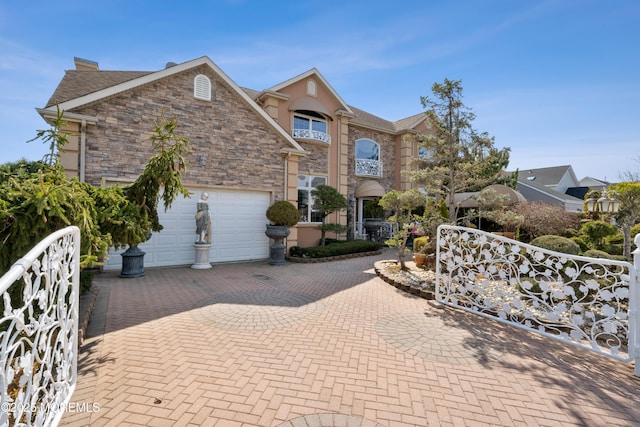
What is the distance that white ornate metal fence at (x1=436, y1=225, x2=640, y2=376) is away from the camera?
13.1ft

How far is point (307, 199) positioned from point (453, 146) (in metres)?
8.28

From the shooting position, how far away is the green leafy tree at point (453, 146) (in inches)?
295

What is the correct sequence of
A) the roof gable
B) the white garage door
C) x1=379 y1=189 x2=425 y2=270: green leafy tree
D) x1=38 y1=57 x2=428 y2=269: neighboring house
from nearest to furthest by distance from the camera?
x1=379 y1=189 x2=425 y2=270: green leafy tree → x1=38 y1=57 x2=428 y2=269: neighboring house → the white garage door → the roof gable

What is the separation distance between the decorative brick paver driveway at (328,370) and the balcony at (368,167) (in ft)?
39.3

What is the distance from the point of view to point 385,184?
61.1 feet

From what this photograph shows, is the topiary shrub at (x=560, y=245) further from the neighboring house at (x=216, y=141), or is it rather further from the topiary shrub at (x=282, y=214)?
the topiary shrub at (x=282, y=214)

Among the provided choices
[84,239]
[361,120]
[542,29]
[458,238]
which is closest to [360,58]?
[542,29]

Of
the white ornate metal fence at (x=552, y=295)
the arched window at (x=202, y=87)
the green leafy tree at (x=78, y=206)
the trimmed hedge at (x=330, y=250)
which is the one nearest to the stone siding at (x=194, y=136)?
the arched window at (x=202, y=87)

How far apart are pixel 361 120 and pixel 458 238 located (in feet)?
42.7

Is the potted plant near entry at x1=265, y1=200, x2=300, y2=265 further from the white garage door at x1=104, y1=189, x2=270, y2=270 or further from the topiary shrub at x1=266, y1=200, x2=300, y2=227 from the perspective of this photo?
the white garage door at x1=104, y1=189, x2=270, y2=270

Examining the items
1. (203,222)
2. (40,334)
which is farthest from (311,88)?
(40,334)

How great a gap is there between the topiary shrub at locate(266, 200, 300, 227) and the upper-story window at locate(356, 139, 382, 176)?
7332 millimetres

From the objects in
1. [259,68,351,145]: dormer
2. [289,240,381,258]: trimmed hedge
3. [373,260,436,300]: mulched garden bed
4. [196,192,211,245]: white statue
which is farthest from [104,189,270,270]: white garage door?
[373,260,436,300]: mulched garden bed

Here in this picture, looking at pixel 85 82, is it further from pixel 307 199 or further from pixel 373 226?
pixel 373 226
